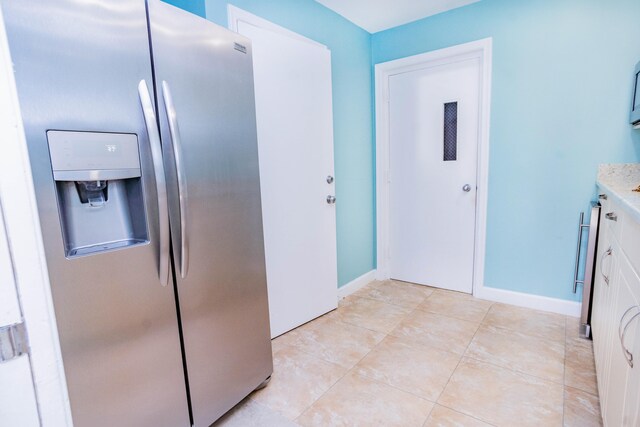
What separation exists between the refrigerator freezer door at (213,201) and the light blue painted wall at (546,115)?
1.91 meters

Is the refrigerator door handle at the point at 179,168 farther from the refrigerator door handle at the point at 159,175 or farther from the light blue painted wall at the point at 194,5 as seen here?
the light blue painted wall at the point at 194,5

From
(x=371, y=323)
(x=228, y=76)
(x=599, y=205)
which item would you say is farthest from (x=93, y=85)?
A: (x=599, y=205)

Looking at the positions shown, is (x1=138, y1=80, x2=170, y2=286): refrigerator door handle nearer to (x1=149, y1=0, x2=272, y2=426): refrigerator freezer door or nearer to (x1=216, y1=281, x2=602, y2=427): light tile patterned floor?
(x1=149, y1=0, x2=272, y2=426): refrigerator freezer door

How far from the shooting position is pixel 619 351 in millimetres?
1113

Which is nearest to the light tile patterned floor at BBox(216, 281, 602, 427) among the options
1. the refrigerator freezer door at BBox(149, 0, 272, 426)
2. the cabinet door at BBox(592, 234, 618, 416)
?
the cabinet door at BBox(592, 234, 618, 416)

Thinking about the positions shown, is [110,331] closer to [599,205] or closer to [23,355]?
[23,355]

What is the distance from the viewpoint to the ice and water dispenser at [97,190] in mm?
950

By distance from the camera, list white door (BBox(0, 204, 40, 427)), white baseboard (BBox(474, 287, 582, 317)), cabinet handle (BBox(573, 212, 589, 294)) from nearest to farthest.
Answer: white door (BBox(0, 204, 40, 427))
cabinet handle (BBox(573, 212, 589, 294))
white baseboard (BBox(474, 287, 582, 317))

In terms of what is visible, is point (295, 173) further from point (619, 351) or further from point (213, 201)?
point (619, 351)

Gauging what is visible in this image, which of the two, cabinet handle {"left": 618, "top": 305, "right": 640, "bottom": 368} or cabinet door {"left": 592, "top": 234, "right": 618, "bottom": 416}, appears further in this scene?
cabinet door {"left": 592, "top": 234, "right": 618, "bottom": 416}

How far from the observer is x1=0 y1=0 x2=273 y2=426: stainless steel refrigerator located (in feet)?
3.03

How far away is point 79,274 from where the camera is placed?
0.98 meters

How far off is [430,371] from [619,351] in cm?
92

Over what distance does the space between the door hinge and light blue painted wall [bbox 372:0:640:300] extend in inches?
109
